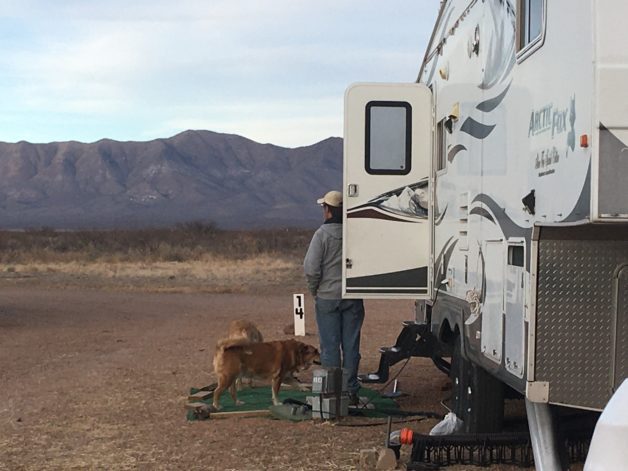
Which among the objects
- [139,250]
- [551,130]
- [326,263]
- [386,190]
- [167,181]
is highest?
[167,181]

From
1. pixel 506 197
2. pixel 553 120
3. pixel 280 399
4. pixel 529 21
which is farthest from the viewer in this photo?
pixel 280 399

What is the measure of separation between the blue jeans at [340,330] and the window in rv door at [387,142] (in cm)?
122

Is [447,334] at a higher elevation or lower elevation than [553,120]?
lower

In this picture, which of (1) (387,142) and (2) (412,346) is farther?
(2) (412,346)

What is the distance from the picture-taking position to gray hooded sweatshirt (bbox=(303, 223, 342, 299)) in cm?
836

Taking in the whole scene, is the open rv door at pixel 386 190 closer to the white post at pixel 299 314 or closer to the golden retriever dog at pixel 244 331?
the golden retriever dog at pixel 244 331

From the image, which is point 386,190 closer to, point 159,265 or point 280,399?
point 280,399

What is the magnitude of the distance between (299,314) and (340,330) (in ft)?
17.4

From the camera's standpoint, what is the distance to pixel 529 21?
5445 mm

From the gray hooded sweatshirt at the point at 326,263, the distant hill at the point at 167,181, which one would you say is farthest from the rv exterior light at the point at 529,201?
the distant hill at the point at 167,181

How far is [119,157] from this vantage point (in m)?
176

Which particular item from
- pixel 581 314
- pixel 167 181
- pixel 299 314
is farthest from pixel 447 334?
pixel 167 181

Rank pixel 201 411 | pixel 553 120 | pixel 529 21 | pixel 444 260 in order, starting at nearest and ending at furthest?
pixel 553 120
pixel 529 21
pixel 444 260
pixel 201 411

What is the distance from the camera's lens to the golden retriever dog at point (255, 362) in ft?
27.5
